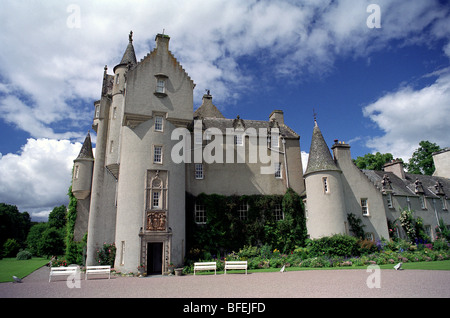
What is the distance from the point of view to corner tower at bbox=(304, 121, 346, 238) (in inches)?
948

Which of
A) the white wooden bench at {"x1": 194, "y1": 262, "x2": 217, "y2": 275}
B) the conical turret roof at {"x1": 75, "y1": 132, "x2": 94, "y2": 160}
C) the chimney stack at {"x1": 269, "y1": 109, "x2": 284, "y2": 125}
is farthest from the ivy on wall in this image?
the conical turret roof at {"x1": 75, "y1": 132, "x2": 94, "y2": 160}

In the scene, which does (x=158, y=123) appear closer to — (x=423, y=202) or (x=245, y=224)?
(x=245, y=224)

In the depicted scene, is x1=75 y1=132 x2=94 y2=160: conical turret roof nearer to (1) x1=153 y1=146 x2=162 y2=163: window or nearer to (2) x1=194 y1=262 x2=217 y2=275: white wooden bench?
(1) x1=153 y1=146 x2=162 y2=163: window

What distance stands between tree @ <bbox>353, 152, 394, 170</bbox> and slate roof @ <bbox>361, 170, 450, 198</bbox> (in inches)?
351

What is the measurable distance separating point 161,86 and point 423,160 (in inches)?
1812

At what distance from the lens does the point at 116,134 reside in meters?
25.6

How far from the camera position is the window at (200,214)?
25.6 metres

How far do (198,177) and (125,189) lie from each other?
7349mm

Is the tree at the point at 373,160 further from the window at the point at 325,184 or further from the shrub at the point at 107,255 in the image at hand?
the shrub at the point at 107,255

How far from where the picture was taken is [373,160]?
1806 inches

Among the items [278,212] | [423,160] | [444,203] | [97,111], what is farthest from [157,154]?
[423,160]

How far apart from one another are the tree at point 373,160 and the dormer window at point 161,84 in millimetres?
35276

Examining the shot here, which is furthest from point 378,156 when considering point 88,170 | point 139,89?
point 88,170
